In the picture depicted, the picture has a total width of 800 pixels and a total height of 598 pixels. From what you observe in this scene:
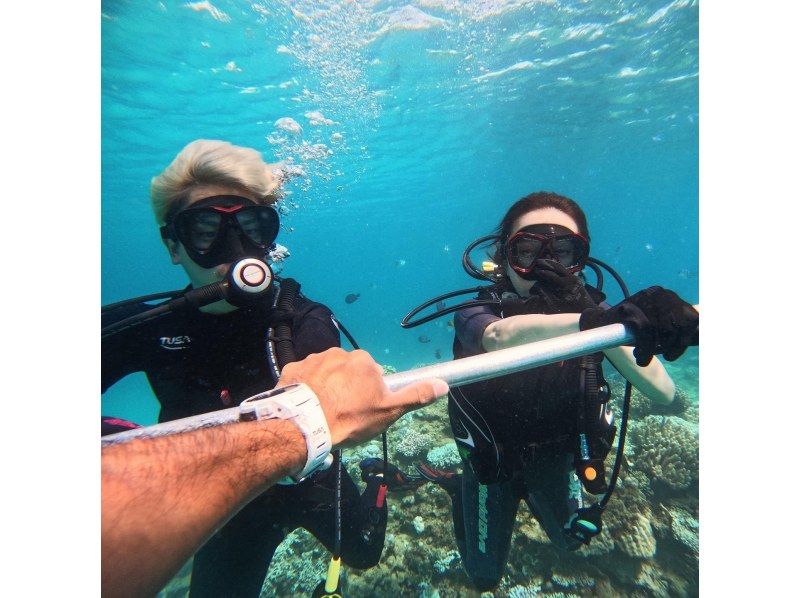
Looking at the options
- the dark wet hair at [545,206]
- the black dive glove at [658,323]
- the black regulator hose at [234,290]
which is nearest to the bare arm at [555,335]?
the black dive glove at [658,323]

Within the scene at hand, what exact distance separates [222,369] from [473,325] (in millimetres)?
1927

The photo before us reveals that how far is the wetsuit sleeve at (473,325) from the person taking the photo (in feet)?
9.22

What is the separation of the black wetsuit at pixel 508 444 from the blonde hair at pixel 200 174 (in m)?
1.97

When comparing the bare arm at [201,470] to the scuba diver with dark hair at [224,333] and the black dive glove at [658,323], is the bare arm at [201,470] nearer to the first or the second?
the black dive glove at [658,323]

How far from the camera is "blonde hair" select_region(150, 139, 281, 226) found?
2746 mm

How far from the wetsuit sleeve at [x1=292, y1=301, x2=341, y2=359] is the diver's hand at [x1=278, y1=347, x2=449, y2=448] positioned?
50.8 inches

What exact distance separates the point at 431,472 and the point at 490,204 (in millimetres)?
50791

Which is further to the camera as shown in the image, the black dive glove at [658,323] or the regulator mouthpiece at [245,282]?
the regulator mouthpiece at [245,282]

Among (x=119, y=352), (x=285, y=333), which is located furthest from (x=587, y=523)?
(x=119, y=352)

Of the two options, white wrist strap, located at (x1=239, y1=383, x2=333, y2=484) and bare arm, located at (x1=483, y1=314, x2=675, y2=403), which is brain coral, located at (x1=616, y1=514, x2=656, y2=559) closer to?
bare arm, located at (x1=483, y1=314, x2=675, y2=403)

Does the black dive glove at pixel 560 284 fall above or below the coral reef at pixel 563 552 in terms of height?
above

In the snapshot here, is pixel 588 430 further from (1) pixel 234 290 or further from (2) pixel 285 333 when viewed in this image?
(1) pixel 234 290

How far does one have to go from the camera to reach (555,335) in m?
2.33
